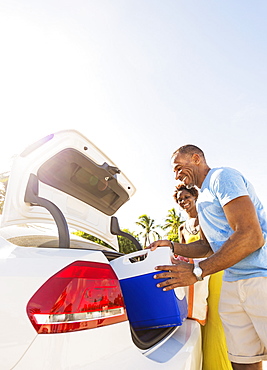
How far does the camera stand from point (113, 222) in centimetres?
262

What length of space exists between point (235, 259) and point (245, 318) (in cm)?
49

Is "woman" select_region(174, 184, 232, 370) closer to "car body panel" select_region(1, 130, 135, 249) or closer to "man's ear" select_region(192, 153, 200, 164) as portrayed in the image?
"man's ear" select_region(192, 153, 200, 164)

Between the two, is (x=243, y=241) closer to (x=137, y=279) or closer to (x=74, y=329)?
(x=137, y=279)

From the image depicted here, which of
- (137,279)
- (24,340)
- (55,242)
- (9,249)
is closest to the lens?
(24,340)

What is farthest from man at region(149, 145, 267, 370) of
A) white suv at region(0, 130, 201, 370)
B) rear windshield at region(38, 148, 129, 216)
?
rear windshield at region(38, 148, 129, 216)

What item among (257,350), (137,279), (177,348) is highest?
(137,279)

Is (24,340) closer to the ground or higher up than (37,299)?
closer to the ground

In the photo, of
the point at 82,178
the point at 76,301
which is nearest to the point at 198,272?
the point at 76,301

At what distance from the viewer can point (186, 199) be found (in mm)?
4234

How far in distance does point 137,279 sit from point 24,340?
78 centimetres

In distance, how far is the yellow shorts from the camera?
1852mm

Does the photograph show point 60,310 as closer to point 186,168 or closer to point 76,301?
point 76,301

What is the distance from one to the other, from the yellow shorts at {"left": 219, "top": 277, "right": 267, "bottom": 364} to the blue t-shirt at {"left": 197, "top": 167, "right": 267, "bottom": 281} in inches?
2.5

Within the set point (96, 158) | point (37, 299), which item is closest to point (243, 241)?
point (96, 158)
